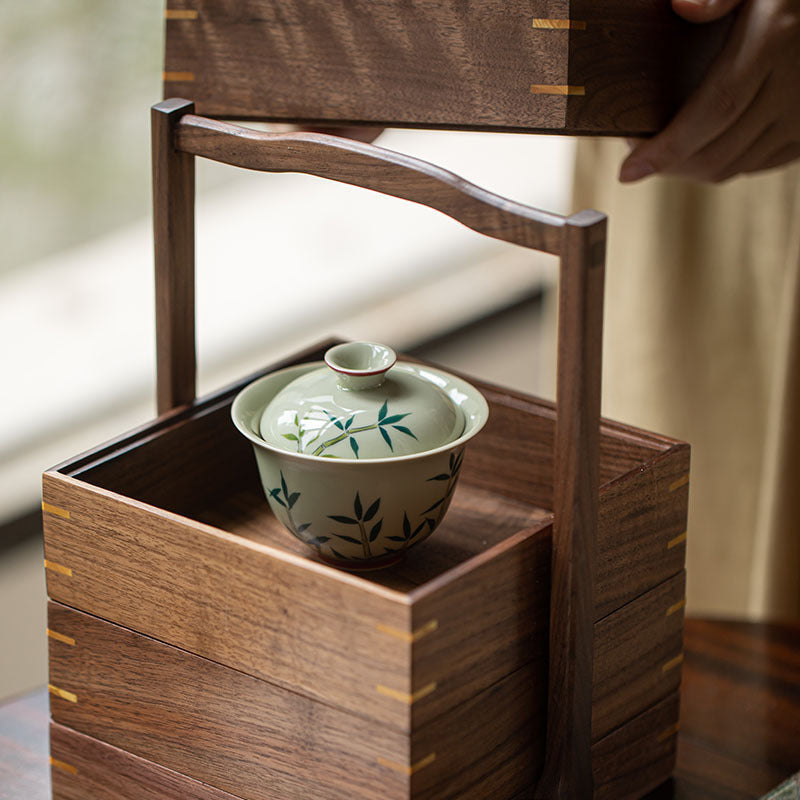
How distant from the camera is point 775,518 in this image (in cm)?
146

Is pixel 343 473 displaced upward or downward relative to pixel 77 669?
upward

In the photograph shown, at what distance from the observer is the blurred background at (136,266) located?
6.97ft

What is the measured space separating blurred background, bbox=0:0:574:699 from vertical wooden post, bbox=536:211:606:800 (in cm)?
118

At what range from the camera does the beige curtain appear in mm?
1451

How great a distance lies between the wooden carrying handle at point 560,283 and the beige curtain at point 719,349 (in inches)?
29.1

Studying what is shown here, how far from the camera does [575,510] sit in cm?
70

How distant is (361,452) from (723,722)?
1.41ft

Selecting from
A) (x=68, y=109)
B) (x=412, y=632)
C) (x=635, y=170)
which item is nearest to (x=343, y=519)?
(x=412, y=632)

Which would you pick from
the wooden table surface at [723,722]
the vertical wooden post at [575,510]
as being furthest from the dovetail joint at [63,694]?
the vertical wooden post at [575,510]

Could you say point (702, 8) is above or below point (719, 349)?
above

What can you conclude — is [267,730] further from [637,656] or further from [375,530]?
[637,656]

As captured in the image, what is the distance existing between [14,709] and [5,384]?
4.72ft

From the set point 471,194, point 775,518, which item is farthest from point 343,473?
point 775,518

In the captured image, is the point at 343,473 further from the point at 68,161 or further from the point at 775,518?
the point at 68,161
